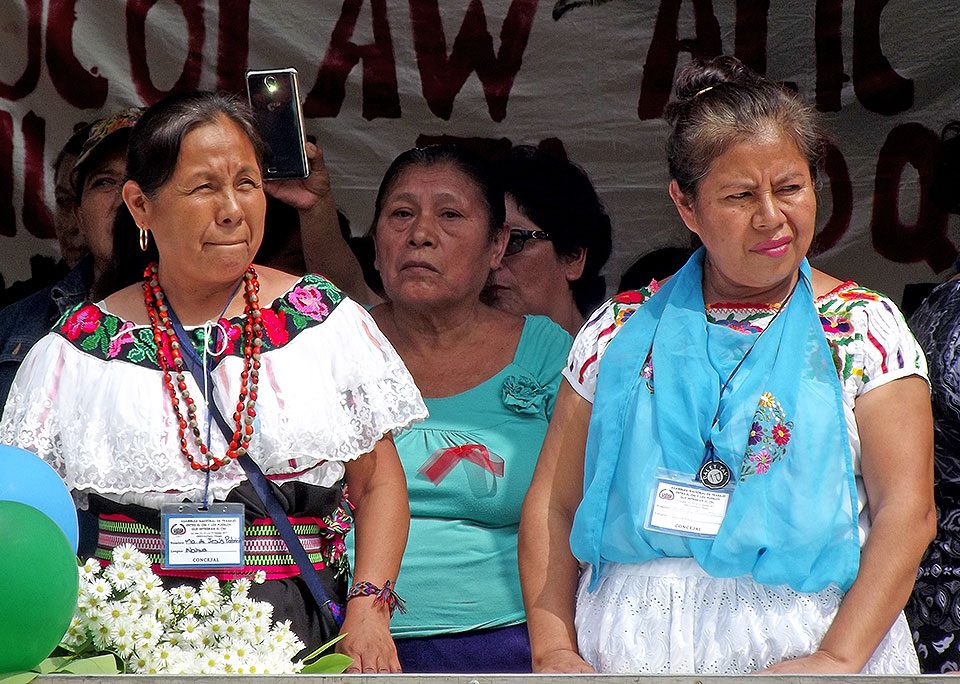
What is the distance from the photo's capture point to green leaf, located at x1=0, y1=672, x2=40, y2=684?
67.7 inches

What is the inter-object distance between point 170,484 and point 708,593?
100cm

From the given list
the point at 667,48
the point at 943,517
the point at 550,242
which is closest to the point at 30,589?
the point at 943,517

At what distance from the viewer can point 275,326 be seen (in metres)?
2.55

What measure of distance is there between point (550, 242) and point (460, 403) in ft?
2.61

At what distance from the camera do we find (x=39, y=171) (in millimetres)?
3820

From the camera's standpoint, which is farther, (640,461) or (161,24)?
(161,24)

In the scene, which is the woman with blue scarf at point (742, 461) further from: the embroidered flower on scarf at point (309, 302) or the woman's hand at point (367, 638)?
the embroidered flower on scarf at point (309, 302)

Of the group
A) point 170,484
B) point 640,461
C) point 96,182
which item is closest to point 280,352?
point 170,484

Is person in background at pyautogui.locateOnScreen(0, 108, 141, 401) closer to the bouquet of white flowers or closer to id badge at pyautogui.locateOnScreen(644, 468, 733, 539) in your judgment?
the bouquet of white flowers

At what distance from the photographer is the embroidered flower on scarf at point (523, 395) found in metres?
3.05

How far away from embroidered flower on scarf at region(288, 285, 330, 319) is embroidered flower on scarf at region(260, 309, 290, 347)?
0.04m

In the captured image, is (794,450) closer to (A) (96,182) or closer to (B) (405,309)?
(B) (405,309)

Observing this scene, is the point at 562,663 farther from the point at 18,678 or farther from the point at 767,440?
the point at 18,678

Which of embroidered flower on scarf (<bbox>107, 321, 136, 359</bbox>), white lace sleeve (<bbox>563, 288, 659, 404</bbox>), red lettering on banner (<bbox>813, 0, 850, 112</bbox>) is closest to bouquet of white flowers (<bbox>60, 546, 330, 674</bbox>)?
embroidered flower on scarf (<bbox>107, 321, 136, 359</bbox>)
